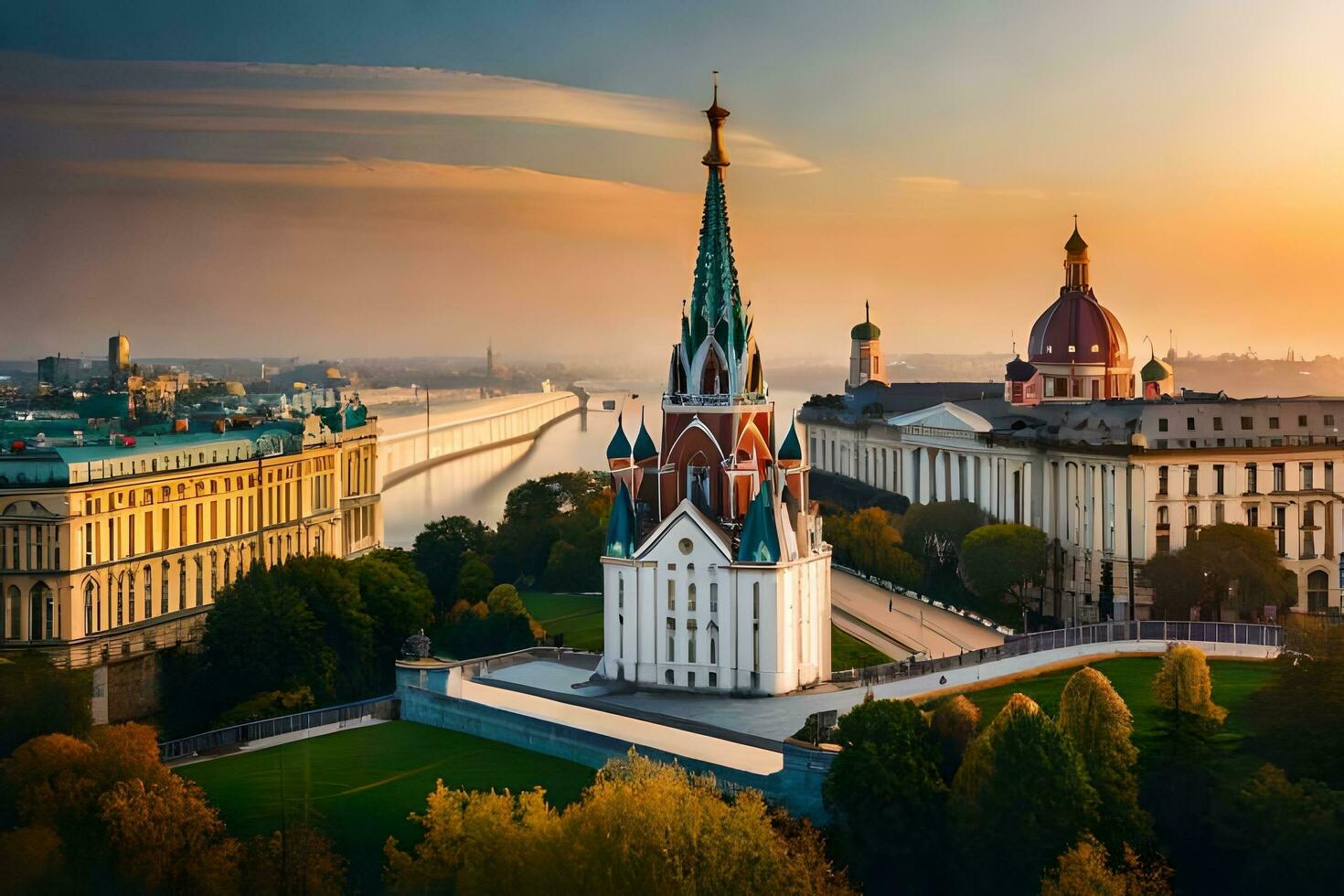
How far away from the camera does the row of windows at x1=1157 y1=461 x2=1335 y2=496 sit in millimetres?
53594

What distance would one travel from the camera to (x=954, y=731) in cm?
3139

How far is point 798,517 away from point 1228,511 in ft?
63.0

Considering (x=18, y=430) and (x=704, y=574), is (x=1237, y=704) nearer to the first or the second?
(x=704, y=574)

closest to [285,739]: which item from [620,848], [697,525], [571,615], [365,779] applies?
[365,779]

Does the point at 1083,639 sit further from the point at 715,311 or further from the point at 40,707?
the point at 40,707

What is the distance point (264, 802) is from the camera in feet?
105

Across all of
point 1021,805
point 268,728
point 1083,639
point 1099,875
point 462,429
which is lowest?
point 1099,875

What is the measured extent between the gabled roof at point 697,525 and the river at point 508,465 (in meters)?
27.6

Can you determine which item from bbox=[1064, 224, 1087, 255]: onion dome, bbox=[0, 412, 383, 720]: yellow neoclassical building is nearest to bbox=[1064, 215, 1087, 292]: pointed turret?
bbox=[1064, 224, 1087, 255]: onion dome

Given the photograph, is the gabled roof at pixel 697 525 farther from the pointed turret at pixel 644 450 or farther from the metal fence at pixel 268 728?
the metal fence at pixel 268 728

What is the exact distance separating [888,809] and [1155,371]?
49.4 metres

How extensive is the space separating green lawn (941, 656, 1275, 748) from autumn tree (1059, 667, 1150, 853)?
155cm

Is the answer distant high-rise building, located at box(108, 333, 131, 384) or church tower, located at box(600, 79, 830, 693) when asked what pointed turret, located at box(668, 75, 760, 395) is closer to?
church tower, located at box(600, 79, 830, 693)

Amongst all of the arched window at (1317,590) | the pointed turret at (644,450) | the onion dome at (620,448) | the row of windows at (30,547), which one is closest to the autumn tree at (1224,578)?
the arched window at (1317,590)
